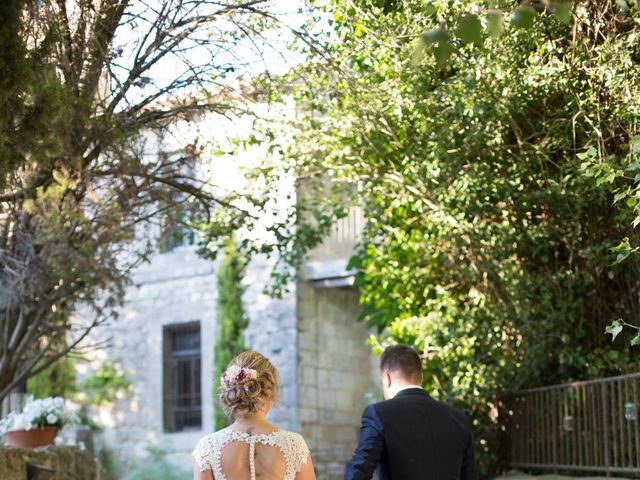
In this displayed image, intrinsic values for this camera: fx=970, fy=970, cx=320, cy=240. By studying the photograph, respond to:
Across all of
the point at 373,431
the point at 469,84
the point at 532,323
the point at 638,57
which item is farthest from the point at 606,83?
the point at 373,431

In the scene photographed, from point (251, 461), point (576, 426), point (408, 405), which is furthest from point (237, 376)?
point (576, 426)

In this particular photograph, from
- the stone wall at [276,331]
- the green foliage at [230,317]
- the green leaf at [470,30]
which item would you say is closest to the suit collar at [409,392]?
the green leaf at [470,30]

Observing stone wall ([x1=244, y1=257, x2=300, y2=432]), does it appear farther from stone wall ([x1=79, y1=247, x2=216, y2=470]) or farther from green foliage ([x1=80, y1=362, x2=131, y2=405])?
green foliage ([x1=80, y1=362, x2=131, y2=405])

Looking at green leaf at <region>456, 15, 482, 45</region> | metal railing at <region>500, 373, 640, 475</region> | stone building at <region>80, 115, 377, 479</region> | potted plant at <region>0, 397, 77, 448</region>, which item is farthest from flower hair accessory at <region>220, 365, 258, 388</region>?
stone building at <region>80, 115, 377, 479</region>

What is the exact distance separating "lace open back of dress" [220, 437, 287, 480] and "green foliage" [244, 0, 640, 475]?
12.5 ft

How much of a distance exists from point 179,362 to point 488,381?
7.94 metres

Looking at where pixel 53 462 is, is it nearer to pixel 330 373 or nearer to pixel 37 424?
pixel 37 424

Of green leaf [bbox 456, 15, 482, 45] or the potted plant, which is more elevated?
green leaf [bbox 456, 15, 482, 45]

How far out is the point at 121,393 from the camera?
1568 cm

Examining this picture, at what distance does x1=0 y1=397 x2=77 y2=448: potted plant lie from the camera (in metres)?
7.77

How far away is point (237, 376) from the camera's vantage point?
150 inches

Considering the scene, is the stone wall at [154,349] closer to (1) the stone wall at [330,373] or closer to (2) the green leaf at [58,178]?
(1) the stone wall at [330,373]

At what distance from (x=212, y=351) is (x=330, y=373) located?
183 cm

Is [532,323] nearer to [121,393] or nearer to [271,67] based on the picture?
[271,67]
